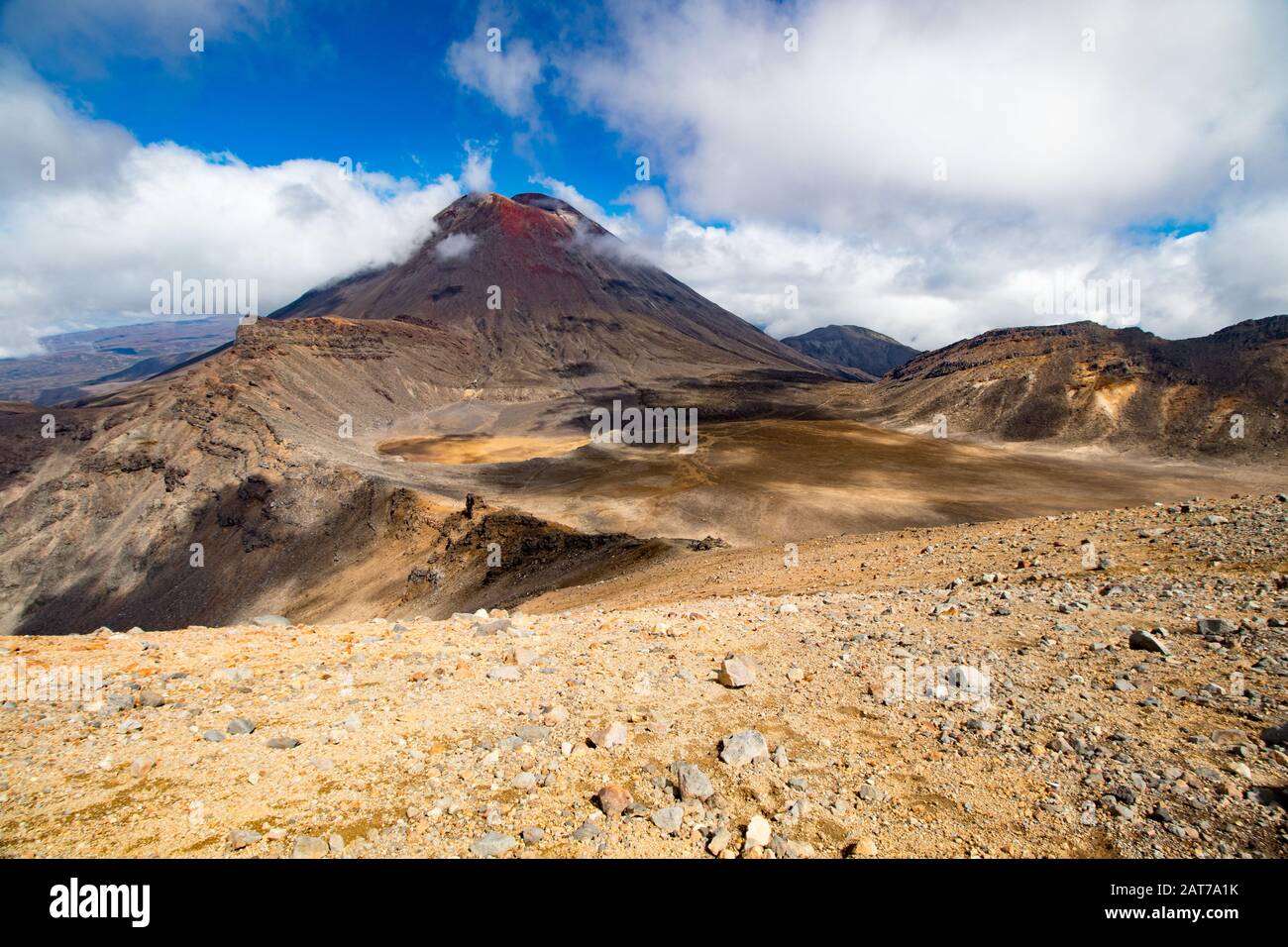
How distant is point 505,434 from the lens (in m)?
86.8

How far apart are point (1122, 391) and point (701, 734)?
274ft

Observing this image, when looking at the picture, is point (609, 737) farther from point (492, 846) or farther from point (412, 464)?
point (412, 464)

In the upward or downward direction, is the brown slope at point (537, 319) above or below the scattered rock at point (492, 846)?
above

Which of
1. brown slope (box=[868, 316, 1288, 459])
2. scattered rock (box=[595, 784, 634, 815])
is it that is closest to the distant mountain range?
brown slope (box=[868, 316, 1288, 459])

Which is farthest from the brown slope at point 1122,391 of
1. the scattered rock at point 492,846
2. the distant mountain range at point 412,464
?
the scattered rock at point 492,846

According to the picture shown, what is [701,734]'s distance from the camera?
5.10 m

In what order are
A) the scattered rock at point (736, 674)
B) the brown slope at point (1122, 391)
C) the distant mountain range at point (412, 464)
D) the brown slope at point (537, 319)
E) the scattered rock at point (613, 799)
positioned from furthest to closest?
1. the brown slope at point (537, 319)
2. the brown slope at point (1122, 391)
3. the distant mountain range at point (412, 464)
4. the scattered rock at point (736, 674)
5. the scattered rock at point (613, 799)

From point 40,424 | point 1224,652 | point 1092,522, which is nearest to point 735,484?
point 1092,522

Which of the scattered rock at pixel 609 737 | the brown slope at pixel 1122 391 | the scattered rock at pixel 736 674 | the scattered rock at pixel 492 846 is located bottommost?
the scattered rock at pixel 492 846

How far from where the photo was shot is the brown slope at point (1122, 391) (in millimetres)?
58625

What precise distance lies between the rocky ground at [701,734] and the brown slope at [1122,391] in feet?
222

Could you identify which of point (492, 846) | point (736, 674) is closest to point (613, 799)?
point (492, 846)

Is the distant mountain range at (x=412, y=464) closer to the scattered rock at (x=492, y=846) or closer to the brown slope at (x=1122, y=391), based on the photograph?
the brown slope at (x=1122, y=391)
